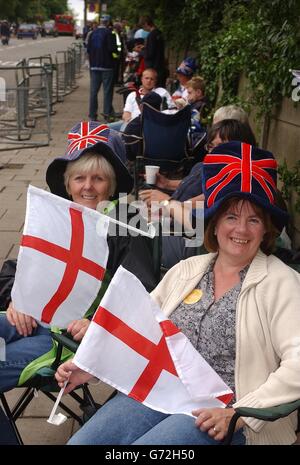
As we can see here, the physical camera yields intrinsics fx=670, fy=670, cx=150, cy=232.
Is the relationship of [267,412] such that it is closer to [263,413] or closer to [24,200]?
[263,413]

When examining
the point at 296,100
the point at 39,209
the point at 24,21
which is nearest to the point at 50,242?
the point at 39,209

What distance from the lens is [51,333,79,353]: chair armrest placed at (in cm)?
254

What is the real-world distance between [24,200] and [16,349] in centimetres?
484

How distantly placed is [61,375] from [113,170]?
1.12 meters

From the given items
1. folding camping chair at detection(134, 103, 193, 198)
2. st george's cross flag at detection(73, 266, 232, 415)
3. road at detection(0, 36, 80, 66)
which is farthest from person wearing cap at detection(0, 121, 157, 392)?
road at detection(0, 36, 80, 66)

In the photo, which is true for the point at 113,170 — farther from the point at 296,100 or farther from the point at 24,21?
the point at 24,21

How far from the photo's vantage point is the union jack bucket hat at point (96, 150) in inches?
125

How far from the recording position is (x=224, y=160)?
258 centimetres

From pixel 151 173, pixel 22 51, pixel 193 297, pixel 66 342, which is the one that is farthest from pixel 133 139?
pixel 22 51

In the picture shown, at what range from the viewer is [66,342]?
257 cm

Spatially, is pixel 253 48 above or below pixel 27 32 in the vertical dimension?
above

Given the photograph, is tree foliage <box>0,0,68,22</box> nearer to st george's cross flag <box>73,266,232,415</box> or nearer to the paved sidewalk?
the paved sidewalk

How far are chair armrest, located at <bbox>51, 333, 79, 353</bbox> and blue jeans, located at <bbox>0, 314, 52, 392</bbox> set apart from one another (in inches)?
10.8

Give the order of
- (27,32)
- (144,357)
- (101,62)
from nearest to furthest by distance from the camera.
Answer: (144,357) → (101,62) → (27,32)
